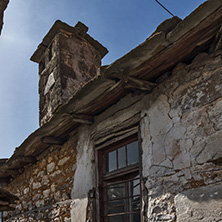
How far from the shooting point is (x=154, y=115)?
2910mm

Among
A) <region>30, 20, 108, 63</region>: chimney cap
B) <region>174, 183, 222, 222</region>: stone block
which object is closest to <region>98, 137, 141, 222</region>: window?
<region>174, 183, 222, 222</region>: stone block

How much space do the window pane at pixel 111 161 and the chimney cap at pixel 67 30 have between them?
3474 mm

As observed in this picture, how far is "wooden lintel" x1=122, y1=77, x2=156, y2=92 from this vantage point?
9.38 feet

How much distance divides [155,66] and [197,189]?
1157 millimetres

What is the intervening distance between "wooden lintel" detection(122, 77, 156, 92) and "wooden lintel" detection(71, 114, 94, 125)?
37.2 inches

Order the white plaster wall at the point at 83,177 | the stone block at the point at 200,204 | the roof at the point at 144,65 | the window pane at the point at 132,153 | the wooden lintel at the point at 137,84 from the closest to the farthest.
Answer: the stone block at the point at 200,204 < the roof at the point at 144,65 < the wooden lintel at the point at 137,84 < the window pane at the point at 132,153 < the white plaster wall at the point at 83,177

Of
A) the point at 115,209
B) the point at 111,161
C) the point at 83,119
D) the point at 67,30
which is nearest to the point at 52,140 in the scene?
the point at 83,119

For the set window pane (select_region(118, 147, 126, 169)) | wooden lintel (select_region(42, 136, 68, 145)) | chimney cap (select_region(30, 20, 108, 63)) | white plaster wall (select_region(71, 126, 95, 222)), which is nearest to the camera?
window pane (select_region(118, 147, 126, 169))

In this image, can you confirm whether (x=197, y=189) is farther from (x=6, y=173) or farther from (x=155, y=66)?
(x=6, y=173)

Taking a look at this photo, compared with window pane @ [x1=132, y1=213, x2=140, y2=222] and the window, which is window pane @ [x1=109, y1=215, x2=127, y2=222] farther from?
window pane @ [x1=132, y1=213, x2=140, y2=222]

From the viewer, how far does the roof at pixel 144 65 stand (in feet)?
7.39

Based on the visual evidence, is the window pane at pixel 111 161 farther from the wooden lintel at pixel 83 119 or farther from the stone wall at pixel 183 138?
the stone wall at pixel 183 138

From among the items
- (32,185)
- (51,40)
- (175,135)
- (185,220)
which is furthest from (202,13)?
(51,40)

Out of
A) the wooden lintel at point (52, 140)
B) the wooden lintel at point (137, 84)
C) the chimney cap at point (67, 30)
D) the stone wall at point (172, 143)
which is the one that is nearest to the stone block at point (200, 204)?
the stone wall at point (172, 143)
